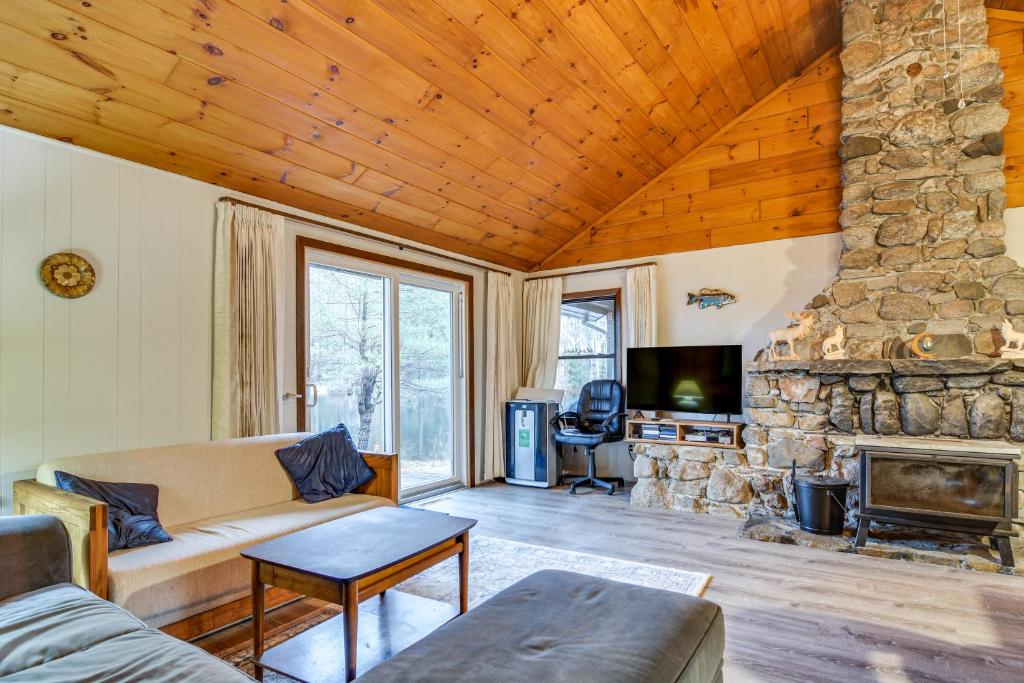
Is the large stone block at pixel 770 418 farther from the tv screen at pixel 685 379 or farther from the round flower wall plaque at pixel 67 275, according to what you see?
the round flower wall plaque at pixel 67 275

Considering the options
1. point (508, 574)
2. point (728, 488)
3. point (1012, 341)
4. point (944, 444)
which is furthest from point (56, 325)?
point (1012, 341)

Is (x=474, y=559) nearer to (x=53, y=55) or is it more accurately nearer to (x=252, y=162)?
(x=252, y=162)

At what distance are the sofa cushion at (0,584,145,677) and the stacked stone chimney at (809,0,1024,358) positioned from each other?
475 cm

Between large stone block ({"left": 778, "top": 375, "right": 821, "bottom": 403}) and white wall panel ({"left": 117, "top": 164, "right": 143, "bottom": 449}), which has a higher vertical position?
white wall panel ({"left": 117, "top": 164, "right": 143, "bottom": 449})

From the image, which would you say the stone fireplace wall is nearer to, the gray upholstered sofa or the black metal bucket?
the black metal bucket

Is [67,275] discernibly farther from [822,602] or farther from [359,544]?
[822,602]

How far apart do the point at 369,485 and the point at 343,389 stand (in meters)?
1.20

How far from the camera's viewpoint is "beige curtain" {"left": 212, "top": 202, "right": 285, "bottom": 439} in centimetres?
353

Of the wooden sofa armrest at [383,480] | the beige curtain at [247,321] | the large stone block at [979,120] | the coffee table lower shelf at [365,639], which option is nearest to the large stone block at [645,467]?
the wooden sofa armrest at [383,480]

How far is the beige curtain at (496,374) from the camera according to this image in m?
6.02

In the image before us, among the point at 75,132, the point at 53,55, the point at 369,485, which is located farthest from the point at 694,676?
the point at 75,132

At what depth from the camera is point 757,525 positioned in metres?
4.14

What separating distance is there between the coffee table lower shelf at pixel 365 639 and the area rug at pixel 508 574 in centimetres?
10

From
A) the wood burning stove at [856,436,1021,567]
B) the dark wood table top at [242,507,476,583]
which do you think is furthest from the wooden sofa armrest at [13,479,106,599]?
the wood burning stove at [856,436,1021,567]
